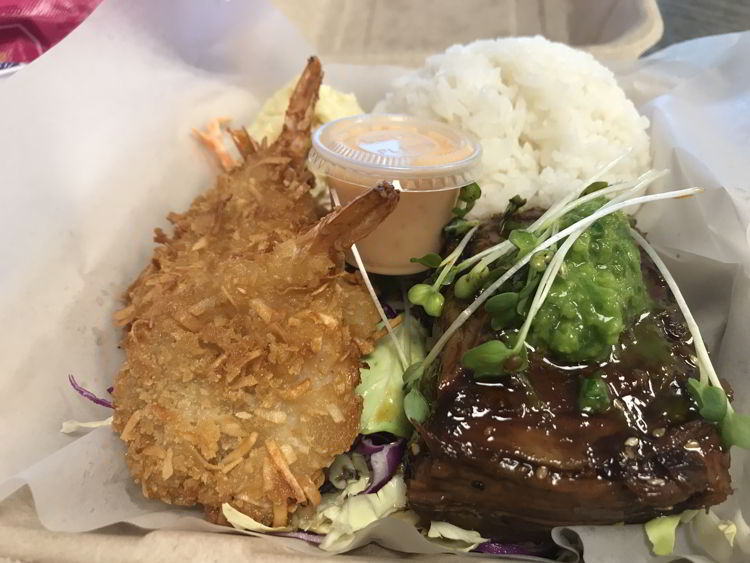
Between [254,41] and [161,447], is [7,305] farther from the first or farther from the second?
[254,41]

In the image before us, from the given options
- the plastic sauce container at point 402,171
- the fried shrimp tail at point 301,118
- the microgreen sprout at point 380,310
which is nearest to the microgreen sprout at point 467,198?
the plastic sauce container at point 402,171

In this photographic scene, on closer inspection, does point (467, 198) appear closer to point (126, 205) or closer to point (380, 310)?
point (380, 310)

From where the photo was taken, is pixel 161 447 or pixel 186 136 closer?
pixel 161 447

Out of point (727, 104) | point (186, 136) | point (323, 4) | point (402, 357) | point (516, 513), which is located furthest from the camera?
point (323, 4)

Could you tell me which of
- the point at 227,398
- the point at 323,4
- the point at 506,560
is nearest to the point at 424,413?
the point at 506,560

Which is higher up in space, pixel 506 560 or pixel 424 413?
pixel 424 413

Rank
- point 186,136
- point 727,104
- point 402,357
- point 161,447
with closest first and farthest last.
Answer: point 161,447, point 402,357, point 727,104, point 186,136

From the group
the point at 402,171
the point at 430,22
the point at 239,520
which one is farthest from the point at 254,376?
the point at 430,22

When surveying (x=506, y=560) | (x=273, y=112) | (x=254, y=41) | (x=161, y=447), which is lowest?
(x=506, y=560)
